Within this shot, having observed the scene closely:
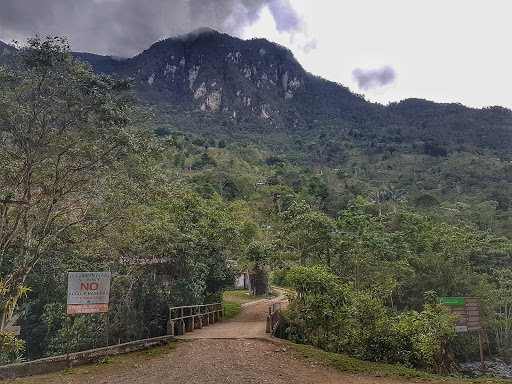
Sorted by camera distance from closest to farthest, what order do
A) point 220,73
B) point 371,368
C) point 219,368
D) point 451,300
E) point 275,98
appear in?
point 219,368, point 371,368, point 451,300, point 220,73, point 275,98

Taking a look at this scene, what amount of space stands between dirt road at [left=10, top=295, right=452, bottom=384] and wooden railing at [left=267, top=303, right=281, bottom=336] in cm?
86

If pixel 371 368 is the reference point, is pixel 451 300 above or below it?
above

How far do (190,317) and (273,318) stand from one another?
8.42ft

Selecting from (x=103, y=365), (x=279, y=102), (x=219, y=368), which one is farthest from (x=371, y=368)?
(x=279, y=102)

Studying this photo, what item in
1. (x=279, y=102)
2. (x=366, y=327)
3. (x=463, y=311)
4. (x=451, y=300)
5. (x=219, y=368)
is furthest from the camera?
(x=279, y=102)

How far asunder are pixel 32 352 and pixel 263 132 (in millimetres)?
113950

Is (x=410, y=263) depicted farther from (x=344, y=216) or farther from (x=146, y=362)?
(x=146, y=362)

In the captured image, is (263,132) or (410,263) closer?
(410,263)

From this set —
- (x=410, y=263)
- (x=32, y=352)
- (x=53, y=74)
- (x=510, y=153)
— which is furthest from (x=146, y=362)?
(x=510, y=153)

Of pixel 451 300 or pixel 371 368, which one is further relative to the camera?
pixel 451 300

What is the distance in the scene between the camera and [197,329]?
11.6 m

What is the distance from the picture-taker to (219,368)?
22.8 feet

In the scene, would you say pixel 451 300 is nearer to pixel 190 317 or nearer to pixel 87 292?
pixel 190 317

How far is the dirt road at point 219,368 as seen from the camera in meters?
6.34
